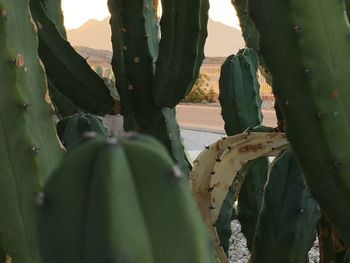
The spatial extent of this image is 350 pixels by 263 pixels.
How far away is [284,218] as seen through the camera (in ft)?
8.51

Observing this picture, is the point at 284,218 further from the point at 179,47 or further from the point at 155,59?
the point at 155,59

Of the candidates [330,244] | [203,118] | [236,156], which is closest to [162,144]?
[236,156]

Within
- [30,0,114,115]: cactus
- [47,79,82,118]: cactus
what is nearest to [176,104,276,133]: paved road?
[47,79,82,118]: cactus

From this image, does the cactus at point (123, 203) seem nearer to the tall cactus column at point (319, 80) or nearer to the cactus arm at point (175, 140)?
the tall cactus column at point (319, 80)

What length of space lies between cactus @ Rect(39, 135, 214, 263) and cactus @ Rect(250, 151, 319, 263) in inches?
63.7

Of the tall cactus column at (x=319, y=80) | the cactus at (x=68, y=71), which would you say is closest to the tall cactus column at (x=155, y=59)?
the cactus at (x=68, y=71)

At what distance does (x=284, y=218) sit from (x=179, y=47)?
2.88 feet

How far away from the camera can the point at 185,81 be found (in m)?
3.11

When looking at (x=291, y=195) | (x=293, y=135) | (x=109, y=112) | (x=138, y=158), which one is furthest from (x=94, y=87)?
(x=138, y=158)

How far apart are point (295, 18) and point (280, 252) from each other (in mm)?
1130

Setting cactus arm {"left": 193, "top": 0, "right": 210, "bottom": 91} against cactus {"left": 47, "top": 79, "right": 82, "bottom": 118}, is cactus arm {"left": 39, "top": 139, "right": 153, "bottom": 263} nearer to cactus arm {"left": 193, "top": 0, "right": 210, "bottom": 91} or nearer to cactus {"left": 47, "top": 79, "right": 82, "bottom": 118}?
cactus arm {"left": 193, "top": 0, "right": 210, "bottom": 91}

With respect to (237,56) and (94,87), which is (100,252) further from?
(237,56)

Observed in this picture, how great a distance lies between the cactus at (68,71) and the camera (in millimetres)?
3021

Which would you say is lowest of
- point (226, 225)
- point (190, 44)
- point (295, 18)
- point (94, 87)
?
point (226, 225)
